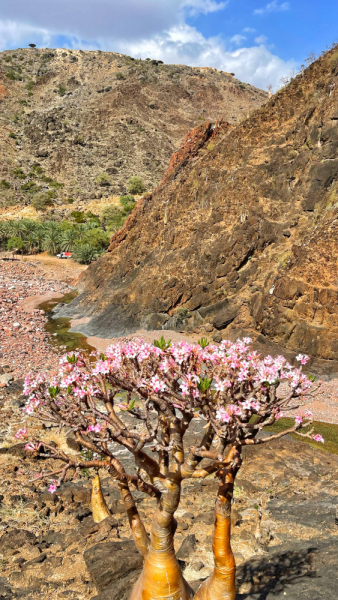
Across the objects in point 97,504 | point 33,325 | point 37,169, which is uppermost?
point 37,169

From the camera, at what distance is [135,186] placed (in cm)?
9056

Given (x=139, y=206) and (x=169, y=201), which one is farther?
(x=139, y=206)

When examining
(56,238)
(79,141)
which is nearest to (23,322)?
(56,238)

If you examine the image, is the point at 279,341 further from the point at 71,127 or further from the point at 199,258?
the point at 71,127

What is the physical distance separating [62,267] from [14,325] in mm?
29394

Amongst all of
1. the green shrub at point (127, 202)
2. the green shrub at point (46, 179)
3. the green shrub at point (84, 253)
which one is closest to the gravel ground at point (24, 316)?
the green shrub at point (84, 253)

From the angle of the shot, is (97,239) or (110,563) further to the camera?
(97,239)

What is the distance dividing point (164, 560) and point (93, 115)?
124786 millimetres

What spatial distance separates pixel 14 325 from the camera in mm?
33625

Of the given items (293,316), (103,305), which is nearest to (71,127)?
(103,305)

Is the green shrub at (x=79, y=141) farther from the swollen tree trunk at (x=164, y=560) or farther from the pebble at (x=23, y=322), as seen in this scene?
the swollen tree trunk at (x=164, y=560)

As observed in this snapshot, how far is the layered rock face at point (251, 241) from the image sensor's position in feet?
75.8

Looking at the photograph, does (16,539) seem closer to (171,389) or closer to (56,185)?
(171,389)

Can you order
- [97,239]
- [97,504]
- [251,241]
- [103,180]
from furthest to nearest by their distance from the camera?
[103,180] < [97,239] < [251,241] < [97,504]
